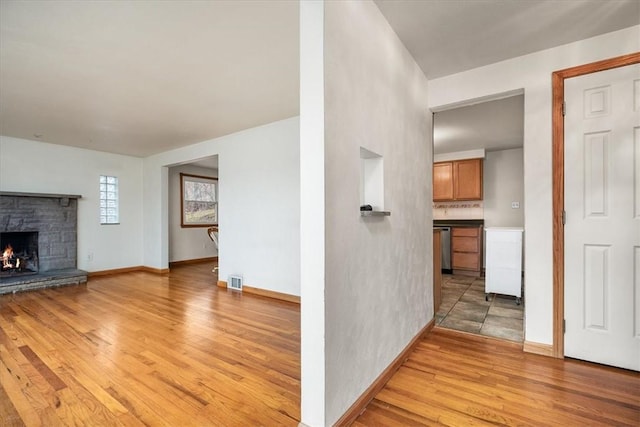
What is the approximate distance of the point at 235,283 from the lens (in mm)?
4488

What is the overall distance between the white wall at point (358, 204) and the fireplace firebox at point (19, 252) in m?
5.97

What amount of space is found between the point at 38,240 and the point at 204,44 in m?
5.08

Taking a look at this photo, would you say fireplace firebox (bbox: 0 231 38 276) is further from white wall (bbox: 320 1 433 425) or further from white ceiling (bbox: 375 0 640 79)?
white ceiling (bbox: 375 0 640 79)

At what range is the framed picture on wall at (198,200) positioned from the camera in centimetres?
693

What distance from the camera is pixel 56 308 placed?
3.54 metres

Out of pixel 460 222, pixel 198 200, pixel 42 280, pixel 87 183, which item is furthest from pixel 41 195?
pixel 460 222

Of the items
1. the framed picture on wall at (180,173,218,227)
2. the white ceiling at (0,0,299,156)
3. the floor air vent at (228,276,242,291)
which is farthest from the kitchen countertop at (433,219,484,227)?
the framed picture on wall at (180,173,218,227)

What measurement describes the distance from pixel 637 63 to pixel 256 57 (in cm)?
282

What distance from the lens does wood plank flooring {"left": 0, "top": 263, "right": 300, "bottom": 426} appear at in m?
1.63

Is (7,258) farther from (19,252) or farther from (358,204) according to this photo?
(358,204)

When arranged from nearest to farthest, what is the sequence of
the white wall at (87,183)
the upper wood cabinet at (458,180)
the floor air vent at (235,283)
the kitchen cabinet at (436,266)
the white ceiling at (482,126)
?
A: the kitchen cabinet at (436,266), the white ceiling at (482,126), the floor air vent at (235,283), the white wall at (87,183), the upper wood cabinet at (458,180)

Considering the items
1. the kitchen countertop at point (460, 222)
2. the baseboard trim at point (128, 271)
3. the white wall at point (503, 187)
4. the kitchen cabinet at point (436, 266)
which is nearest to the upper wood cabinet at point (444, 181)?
the kitchen countertop at point (460, 222)

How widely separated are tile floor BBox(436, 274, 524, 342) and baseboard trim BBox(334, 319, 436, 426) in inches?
27.5

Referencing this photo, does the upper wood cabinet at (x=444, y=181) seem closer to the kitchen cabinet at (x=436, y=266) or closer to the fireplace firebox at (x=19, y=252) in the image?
the kitchen cabinet at (x=436, y=266)
